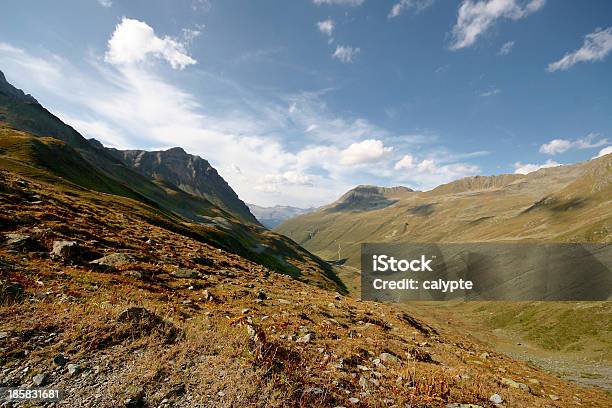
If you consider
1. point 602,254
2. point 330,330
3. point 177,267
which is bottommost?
point 602,254

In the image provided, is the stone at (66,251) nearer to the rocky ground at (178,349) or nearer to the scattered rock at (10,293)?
the rocky ground at (178,349)

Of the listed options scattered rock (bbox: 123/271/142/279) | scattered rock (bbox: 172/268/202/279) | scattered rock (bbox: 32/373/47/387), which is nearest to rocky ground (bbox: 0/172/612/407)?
scattered rock (bbox: 32/373/47/387)

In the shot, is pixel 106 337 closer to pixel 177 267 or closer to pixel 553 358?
pixel 177 267

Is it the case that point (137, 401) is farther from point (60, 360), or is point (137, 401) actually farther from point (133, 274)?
point (133, 274)

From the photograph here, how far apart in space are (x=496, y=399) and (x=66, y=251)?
20827 millimetres

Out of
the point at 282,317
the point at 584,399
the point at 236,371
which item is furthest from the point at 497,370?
the point at 236,371

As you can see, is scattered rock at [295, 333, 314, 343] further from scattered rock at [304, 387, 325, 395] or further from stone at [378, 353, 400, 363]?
scattered rock at [304, 387, 325, 395]

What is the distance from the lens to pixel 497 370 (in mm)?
18109

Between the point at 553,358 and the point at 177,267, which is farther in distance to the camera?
the point at 553,358

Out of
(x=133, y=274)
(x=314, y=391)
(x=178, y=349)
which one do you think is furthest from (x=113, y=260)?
(x=314, y=391)

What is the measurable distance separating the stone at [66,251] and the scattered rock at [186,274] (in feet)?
18.2

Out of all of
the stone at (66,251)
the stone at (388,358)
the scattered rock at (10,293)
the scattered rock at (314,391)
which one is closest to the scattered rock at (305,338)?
the stone at (388,358)

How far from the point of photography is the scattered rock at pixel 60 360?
8.20 meters

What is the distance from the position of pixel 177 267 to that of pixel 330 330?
12.5 m
